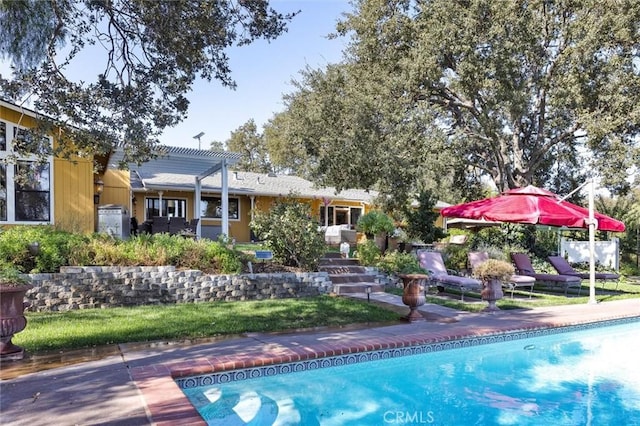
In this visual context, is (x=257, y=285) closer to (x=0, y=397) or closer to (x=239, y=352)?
(x=239, y=352)

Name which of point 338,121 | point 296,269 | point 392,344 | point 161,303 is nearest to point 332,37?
point 338,121

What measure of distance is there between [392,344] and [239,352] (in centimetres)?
220

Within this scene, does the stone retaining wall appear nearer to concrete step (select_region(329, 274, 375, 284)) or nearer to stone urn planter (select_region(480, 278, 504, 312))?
concrete step (select_region(329, 274, 375, 284))

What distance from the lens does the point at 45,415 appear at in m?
3.86

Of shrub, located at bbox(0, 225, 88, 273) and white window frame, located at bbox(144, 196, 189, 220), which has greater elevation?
white window frame, located at bbox(144, 196, 189, 220)

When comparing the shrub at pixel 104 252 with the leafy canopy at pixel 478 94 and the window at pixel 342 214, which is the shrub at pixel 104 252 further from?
the window at pixel 342 214

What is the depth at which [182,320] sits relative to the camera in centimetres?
765

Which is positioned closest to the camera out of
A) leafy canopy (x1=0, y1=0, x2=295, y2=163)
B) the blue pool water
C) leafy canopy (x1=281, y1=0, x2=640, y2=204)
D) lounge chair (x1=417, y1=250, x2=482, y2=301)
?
the blue pool water

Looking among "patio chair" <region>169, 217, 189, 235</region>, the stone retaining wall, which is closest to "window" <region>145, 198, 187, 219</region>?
"patio chair" <region>169, 217, 189, 235</region>

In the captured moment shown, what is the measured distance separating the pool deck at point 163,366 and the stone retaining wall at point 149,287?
2967 millimetres

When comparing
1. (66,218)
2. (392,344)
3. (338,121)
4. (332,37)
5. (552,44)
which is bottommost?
(392,344)

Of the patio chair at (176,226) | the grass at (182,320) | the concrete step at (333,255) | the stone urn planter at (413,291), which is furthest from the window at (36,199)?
the stone urn planter at (413,291)

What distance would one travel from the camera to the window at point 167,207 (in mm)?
20656

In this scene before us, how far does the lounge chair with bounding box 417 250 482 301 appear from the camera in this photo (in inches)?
421
